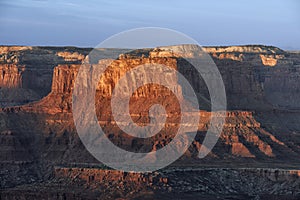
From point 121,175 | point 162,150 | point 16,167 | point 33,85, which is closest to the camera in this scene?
point 121,175

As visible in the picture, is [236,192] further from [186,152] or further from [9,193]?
[9,193]

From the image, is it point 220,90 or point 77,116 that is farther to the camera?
point 220,90

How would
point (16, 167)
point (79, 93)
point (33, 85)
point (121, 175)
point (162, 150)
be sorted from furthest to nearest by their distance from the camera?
point (33, 85) < point (79, 93) < point (16, 167) < point (162, 150) < point (121, 175)

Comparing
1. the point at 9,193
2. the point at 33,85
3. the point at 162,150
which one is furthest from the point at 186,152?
the point at 33,85

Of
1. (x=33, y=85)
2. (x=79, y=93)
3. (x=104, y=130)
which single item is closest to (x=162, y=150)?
(x=104, y=130)

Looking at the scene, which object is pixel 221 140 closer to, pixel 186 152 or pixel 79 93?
pixel 186 152

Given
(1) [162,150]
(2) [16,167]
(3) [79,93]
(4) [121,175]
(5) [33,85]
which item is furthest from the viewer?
(5) [33,85]
